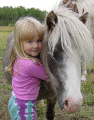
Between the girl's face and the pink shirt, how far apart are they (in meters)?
0.10

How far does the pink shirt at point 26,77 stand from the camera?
1.50m

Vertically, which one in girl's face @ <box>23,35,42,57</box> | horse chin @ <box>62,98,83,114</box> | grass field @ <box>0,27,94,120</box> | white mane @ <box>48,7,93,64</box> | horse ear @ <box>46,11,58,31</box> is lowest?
grass field @ <box>0,27,94,120</box>

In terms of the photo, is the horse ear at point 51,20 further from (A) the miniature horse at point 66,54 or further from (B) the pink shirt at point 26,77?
(B) the pink shirt at point 26,77

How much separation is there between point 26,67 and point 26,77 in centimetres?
14

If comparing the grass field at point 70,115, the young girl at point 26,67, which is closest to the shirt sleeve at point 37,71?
the young girl at point 26,67

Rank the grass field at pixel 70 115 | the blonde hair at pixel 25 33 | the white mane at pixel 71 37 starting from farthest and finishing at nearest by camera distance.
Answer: the grass field at pixel 70 115 < the blonde hair at pixel 25 33 < the white mane at pixel 71 37

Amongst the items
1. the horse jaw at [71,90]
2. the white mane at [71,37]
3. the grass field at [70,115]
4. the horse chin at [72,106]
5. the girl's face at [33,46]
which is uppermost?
the white mane at [71,37]

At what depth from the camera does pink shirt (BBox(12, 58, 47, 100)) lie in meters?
1.50

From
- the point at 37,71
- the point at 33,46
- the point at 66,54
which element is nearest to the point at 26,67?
the point at 37,71

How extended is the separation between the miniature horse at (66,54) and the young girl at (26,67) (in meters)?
0.10

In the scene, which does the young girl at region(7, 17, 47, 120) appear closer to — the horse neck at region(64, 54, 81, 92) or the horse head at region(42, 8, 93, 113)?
the horse head at region(42, 8, 93, 113)

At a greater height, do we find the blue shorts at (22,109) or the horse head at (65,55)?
the horse head at (65,55)

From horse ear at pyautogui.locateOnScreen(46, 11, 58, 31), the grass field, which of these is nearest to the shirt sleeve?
horse ear at pyautogui.locateOnScreen(46, 11, 58, 31)

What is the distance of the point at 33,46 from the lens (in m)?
1.51
